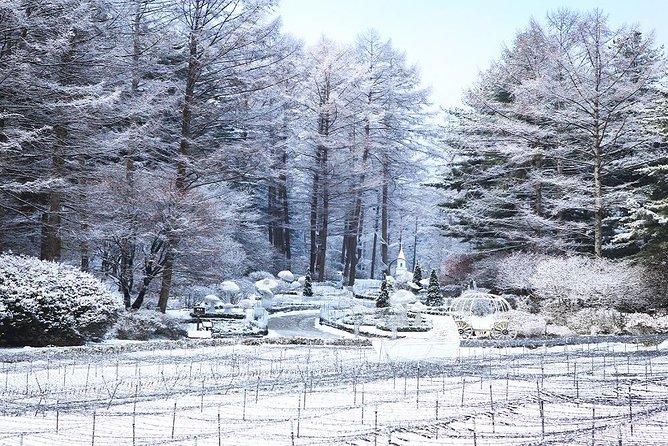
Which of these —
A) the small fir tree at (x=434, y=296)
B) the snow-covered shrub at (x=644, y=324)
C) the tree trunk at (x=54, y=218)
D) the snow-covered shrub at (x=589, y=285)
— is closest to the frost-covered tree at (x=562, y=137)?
the snow-covered shrub at (x=589, y=285)

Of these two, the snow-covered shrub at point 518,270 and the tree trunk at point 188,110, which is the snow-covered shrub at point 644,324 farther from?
the tree trunk at point 188,110

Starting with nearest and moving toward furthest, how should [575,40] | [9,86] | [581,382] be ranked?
1. [581,382]
2. [9,86]
3. [575,40]

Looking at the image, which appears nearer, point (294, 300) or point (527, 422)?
point (527, 422)

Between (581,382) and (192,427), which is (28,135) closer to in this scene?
(192,427)

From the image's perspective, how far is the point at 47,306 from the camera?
1091 centimetres

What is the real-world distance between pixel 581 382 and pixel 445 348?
9.25 feet

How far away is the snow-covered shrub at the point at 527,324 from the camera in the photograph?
13.9 m

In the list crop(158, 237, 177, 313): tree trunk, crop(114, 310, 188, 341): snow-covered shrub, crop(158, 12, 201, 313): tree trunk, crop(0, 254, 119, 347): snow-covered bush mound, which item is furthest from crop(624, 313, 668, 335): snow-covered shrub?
crop(158, 12, 201, 313): tree trunk

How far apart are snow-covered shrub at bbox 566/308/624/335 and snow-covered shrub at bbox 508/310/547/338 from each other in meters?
0.83

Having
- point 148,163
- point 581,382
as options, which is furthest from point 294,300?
point 581,382

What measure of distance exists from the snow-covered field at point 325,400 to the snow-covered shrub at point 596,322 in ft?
14.1

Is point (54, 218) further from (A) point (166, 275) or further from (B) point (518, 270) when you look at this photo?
(B) point (518, 270)

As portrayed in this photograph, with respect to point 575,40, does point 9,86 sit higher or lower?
lower

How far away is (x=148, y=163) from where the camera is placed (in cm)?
2233
